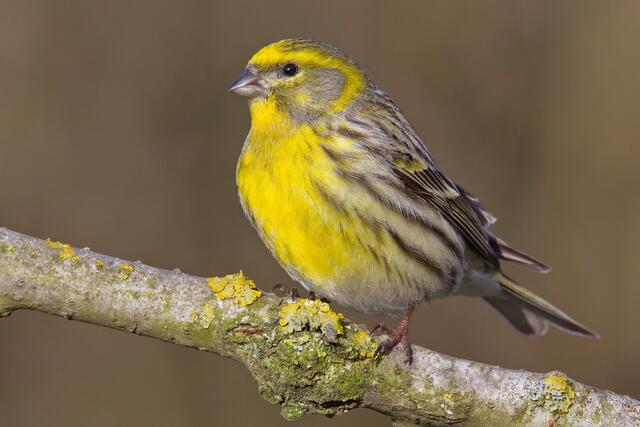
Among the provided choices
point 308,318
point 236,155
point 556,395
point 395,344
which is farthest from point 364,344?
point 236,155

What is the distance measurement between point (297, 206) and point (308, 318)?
955mm

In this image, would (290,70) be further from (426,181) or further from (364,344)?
(364,344)

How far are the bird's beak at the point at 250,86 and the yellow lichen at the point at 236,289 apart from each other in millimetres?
1492

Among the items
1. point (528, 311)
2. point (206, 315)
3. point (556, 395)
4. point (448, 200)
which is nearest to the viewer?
point (556, 395)

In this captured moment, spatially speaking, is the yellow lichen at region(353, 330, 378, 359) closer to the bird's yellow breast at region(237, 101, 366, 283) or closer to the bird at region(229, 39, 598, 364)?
the bird at region(229, 39, 598, 364)

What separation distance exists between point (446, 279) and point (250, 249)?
2.69 m

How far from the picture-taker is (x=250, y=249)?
791cm

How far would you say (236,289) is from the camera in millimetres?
4098

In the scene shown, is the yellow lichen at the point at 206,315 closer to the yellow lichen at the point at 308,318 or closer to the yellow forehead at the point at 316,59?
the yellow lichen at the point at 308,318

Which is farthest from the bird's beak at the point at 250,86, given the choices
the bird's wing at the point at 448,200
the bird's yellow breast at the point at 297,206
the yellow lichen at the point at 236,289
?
the yellow lichen at the point at 236,289

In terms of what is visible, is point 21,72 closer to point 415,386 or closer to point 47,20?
point 47,20

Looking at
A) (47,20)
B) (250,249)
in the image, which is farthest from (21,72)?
(250,249)

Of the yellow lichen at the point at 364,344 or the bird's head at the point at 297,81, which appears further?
the bird's head at the point at 297,81

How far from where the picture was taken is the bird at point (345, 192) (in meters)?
4.90
